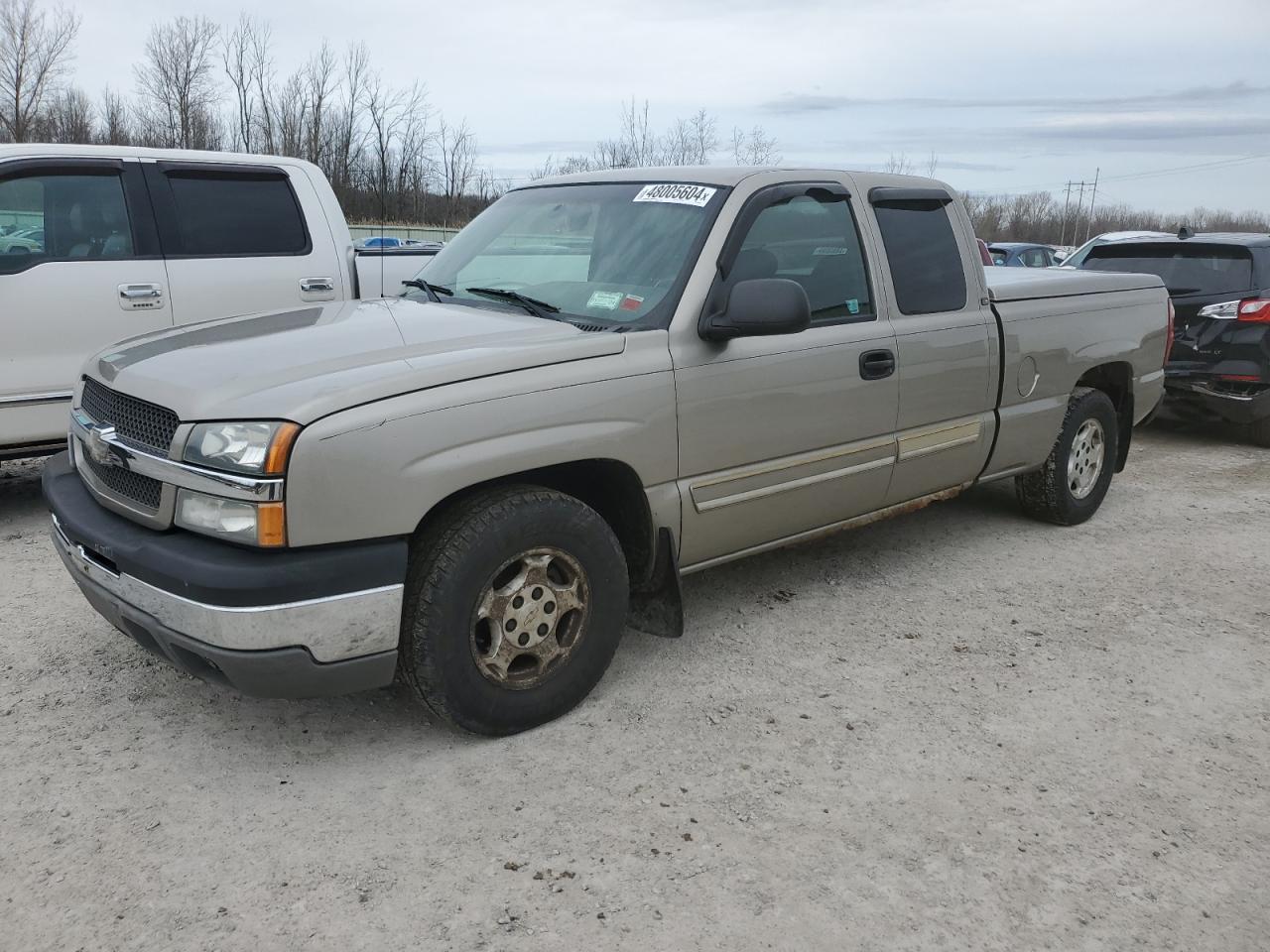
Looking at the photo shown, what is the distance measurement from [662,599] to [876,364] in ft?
4.44

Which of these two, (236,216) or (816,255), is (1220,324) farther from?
(236,216)

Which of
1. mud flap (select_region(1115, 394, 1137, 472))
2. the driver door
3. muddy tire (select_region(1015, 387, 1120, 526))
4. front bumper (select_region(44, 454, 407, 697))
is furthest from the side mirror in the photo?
mud flap (select_region(1115, 394, 1137, 472))

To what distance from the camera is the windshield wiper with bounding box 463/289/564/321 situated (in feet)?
12.6

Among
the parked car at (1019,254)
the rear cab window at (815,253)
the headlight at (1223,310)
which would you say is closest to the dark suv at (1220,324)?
the headlight at (1223,310)

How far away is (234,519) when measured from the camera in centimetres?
289

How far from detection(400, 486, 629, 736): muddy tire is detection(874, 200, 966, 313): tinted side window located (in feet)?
6.33

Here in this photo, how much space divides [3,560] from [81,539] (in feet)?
7.34

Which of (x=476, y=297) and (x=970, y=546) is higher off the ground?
(x=476, y=297)

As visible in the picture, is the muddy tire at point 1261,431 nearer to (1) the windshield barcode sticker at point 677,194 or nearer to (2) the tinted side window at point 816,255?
(2) the tinted side window at point 816,255

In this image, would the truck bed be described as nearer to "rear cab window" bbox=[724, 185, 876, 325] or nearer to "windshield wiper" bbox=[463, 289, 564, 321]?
"rear cab window" bbox=[724, 185, 876, 325]

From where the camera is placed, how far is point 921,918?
2.62m

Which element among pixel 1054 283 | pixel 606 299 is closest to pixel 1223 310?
pixel 1054 283

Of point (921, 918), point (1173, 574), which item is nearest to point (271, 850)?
point (921, 918)

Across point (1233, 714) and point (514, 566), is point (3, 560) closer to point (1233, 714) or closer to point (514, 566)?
point (514, 566)
